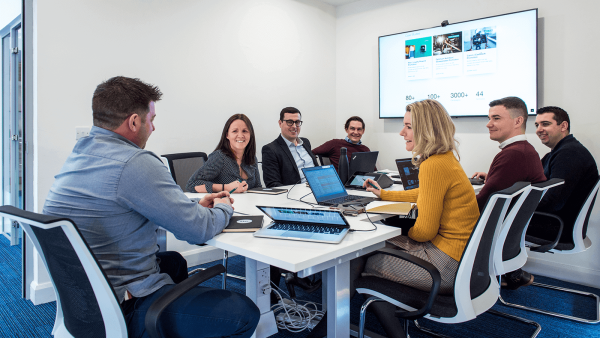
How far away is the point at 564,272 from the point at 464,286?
98.5 inches

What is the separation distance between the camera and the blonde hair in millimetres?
1791

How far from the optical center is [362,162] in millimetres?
3125

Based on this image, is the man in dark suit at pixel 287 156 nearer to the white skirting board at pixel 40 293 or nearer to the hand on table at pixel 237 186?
the hand on table at pixel 237 186

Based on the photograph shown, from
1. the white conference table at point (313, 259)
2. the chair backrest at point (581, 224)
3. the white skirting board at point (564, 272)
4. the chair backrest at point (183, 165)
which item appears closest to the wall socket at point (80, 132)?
the chair backrest at point (183, 165)

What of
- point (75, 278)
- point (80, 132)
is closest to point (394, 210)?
point (75, 278)

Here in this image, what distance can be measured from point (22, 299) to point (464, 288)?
2.91m

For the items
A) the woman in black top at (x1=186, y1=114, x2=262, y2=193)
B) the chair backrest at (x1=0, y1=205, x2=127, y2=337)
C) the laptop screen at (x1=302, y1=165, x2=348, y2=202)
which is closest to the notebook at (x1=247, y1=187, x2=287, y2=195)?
the woman in black top at (x1=186, y1=114, x2=262, y2=193)

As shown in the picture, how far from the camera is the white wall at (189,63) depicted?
2.77m

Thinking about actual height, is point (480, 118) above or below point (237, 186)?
above

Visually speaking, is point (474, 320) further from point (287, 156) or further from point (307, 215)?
point (287, 156)

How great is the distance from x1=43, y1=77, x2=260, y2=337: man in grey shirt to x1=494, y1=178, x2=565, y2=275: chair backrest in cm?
117

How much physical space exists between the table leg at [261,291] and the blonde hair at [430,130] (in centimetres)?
91

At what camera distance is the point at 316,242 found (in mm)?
1429

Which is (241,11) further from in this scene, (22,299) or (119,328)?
(119,328)
